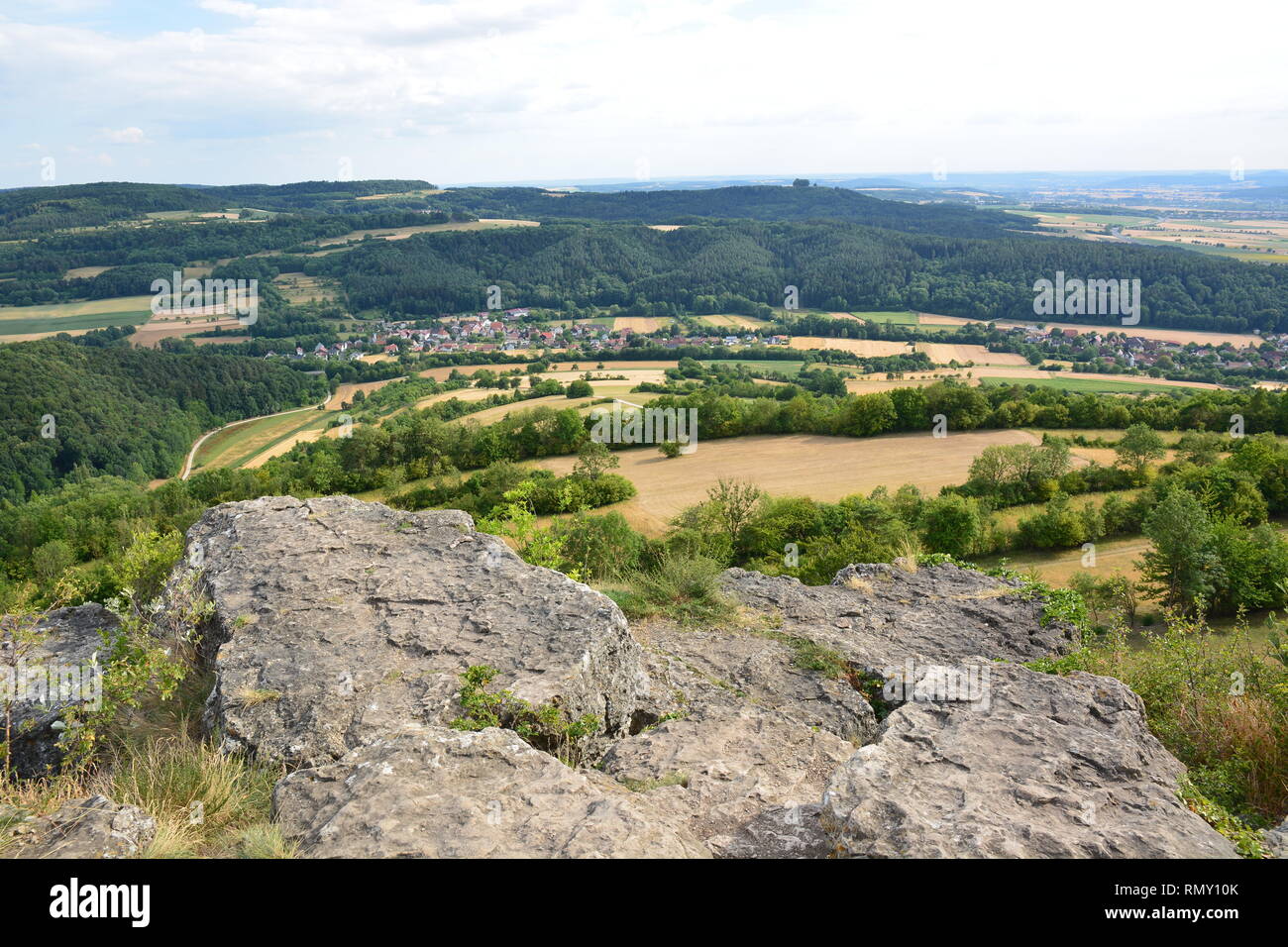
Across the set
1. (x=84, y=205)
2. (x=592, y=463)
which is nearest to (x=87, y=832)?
(x=592, y=463)

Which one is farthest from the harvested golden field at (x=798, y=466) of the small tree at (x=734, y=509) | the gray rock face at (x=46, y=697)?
the gray rock face at (x=46, y=697)

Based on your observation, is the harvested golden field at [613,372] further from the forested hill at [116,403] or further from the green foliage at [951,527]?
the green foliage at [951,527]

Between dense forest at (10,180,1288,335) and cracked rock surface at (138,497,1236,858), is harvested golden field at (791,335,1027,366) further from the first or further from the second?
cracked rock surface at (138,497,1236,858)

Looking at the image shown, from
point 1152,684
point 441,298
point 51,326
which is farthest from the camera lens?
point 441,298

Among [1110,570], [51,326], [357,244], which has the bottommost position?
[1110,570]
